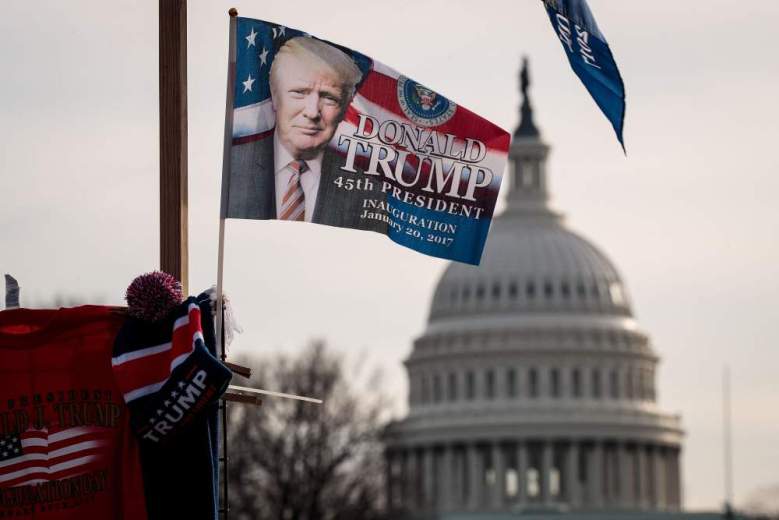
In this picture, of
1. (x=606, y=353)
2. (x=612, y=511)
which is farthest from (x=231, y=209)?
(x=606, y=353)

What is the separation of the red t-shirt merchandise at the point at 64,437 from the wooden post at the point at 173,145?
25.5 inches

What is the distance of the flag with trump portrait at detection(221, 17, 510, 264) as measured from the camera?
522 inches

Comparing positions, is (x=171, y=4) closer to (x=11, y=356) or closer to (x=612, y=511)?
(x=11, y=356)

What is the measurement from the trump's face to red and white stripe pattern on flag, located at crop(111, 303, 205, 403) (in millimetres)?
1358

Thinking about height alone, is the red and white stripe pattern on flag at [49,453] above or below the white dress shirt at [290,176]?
below

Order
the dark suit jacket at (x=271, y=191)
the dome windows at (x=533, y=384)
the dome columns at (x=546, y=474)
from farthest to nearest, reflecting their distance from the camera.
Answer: the dome windows at (x=533, y=384), the dome columns at (x=546, y=474), the dark suit jacket at (x=271, y=191)

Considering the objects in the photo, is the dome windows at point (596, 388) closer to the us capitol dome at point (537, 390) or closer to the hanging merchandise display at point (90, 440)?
the us capitol dome at point (537, 390)

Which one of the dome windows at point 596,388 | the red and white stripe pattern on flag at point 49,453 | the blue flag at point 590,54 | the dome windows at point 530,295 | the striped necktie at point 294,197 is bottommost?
the red and white stripe pattern on flag at point 49,453

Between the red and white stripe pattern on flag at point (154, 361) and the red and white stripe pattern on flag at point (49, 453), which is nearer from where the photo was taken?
the red and white stripe pattern on flag at point (154, 361)

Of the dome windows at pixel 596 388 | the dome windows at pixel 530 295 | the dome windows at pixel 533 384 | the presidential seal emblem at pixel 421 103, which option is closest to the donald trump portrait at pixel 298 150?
the presidential seal emblem at pixel 421 103

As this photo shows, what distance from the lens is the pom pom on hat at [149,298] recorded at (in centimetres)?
1242

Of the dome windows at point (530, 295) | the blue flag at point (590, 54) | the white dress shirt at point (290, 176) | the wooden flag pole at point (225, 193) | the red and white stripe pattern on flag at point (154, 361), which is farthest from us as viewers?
the dome windows at point (530, 295)

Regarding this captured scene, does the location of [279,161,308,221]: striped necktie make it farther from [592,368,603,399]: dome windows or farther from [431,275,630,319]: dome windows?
[431,275,630,319]: dome windows

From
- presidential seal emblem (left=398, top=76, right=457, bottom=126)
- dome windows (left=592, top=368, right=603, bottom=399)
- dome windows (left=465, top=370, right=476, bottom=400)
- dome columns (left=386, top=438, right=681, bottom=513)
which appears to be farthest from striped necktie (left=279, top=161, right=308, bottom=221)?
dome windows (left=592, top=368, right=603, bottom=399)
